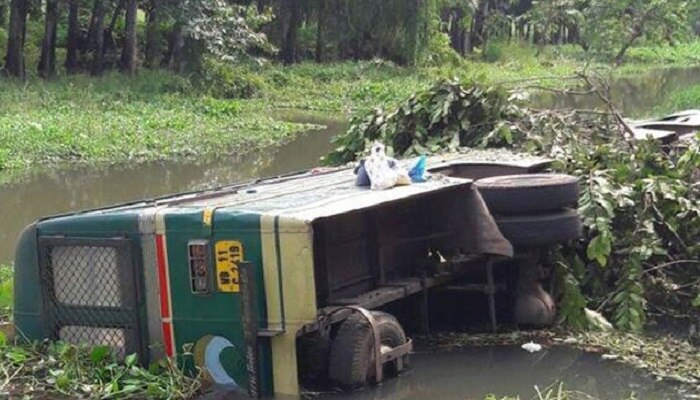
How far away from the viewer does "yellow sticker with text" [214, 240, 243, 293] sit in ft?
23.0

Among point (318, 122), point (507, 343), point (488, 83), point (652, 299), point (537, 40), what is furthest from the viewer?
point (537, 40)

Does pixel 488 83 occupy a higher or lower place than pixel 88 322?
higher

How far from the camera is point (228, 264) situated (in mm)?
7035

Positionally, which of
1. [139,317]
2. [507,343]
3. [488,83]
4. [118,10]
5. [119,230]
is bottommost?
[507,343]

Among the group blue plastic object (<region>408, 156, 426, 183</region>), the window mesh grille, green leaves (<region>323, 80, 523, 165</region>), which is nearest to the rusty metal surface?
blue plastic object (<region>408, 156, 426, 183</region>)

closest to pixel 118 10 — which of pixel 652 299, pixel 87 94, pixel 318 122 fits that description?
pixel 87 94

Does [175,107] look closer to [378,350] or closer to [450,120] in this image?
[450,120]

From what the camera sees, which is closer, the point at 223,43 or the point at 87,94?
the point at 87,94

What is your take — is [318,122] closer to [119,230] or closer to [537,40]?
[119,230]

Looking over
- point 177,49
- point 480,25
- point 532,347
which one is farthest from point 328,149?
point 480,25

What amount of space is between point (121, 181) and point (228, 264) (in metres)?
11.9

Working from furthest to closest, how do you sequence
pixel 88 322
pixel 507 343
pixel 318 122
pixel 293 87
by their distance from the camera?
pixel 293 87, pixel 318 122, pixel 507 343, pixel 88 322

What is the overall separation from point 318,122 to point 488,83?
59.8 feet

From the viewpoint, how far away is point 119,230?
7.35m
